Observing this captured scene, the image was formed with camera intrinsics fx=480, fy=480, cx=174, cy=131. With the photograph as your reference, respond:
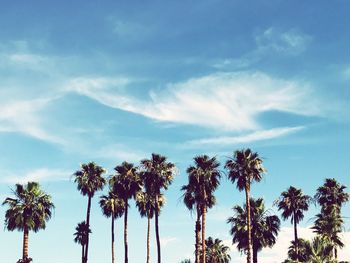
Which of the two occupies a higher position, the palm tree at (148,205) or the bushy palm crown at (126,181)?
the bushy palm crown at (126,181)

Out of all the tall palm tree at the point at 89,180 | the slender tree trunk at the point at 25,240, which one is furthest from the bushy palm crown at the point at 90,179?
the slender tree trunk at the point at 25,240

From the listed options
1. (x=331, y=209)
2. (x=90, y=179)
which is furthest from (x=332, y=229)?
(x=90, y=179)

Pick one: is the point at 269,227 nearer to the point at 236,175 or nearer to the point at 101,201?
the point at 236,175

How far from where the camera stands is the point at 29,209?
205ft

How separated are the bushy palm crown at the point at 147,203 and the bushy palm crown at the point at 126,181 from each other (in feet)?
4.42

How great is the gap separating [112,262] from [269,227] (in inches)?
916

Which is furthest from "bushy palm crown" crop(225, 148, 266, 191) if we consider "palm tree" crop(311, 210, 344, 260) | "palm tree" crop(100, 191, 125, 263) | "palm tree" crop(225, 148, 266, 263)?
"palm tree" crop(100, 191, 125, 263)

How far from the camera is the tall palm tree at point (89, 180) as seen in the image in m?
76.2

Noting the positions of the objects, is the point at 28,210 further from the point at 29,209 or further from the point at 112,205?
the point at 112,205

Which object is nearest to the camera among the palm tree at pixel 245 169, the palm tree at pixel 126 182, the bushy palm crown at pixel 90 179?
the palm tree at pixel 245 169

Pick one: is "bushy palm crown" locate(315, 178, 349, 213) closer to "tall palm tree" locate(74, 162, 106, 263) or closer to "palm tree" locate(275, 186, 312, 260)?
"palm tree" locate(275, 186, 312, 260)

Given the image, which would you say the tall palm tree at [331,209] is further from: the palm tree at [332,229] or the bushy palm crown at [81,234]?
the bushy palm crown at [81,234]

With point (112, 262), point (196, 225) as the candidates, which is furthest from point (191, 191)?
point (112, 262)

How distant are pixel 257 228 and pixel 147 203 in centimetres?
1589
